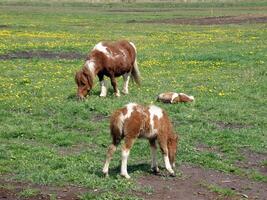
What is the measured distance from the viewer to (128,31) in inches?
1748

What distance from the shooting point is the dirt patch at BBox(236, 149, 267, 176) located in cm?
1242

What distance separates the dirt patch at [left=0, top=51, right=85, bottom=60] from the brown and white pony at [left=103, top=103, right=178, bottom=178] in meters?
19.2

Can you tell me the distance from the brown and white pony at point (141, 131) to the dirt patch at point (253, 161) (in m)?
1.82

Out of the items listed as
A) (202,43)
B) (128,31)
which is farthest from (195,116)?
(128,31)

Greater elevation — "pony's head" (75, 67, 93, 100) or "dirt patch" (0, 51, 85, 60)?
"pony's head" (75, 67, 93, 100)

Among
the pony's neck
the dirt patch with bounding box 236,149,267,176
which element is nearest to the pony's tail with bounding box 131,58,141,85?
the pony's neck

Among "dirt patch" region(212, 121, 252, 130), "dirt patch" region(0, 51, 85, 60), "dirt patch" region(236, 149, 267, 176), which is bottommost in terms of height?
"dirt patch" region(0, 51, 85, 60)

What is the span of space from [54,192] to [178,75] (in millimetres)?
14177

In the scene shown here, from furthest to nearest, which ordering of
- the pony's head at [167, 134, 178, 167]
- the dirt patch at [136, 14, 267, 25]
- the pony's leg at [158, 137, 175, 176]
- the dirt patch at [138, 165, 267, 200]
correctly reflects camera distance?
1. the dirt patch at [136, 14, 267, 25]
2. the pony's head at [167, 134, 178, 167]
3. the pony's leg at [158, 137, 175, 176]
4. the dirt patch at [138, 165, 267, 200]

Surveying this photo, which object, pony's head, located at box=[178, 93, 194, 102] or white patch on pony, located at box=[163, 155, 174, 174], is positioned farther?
pony's head, located at box=[178, 93, 194, 102]

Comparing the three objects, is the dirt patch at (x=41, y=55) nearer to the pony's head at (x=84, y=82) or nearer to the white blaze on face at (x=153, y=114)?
the pony's head at (x=84, y=82)

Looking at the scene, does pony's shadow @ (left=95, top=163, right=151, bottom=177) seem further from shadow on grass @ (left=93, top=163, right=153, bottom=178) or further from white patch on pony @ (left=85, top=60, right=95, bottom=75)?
white patch on pony @ (left=85, top=60, right=95, bottom=75)

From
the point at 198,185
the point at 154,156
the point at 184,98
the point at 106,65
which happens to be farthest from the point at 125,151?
the point at 106,65

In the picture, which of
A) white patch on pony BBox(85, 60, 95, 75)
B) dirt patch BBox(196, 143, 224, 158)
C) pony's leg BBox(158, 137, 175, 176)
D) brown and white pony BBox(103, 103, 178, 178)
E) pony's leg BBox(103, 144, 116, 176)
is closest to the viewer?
brown and white pony BBox(103, 103, 178, 178)
